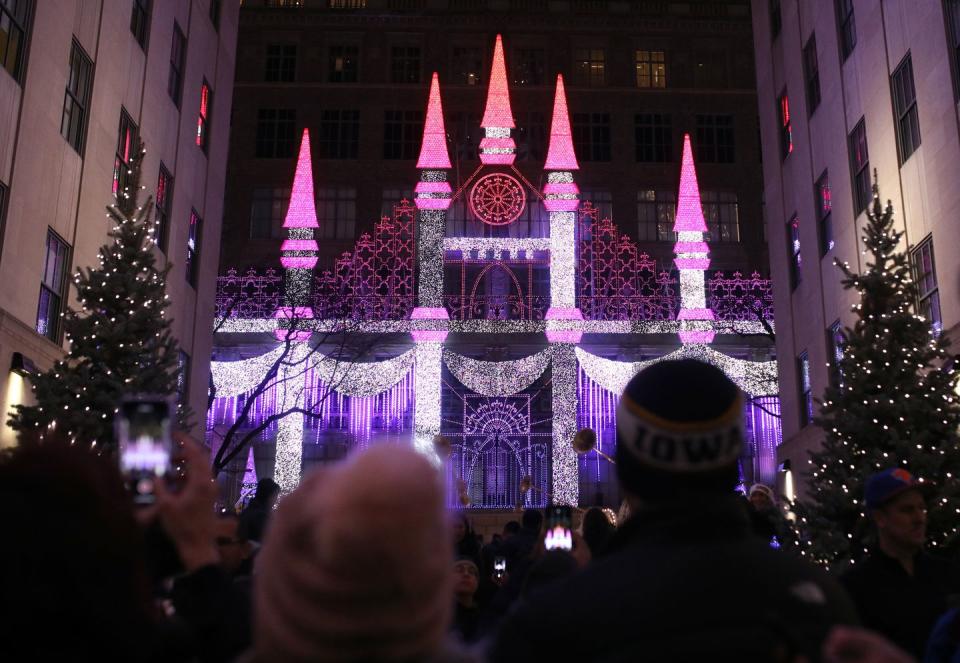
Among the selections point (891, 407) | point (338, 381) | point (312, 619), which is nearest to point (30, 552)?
point (312, 619)

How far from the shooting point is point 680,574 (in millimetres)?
2297

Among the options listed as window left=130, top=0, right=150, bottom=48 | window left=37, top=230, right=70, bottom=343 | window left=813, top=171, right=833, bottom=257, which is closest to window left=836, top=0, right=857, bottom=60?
window left=813, top=171, right=833, bottom=257

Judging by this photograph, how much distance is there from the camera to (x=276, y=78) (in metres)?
49.2

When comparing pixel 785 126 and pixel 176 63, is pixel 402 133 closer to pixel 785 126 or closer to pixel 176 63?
pixel 176 63

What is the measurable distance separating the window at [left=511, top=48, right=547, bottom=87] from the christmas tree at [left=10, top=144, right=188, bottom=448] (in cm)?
3632

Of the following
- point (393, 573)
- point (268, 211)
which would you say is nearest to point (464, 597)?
point (393, 573)

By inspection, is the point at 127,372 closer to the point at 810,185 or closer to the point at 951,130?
the point at 951,130

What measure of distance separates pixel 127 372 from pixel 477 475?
23.0m

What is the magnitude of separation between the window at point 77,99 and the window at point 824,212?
1543cm

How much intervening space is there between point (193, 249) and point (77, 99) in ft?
25.1

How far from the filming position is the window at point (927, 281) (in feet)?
53.2

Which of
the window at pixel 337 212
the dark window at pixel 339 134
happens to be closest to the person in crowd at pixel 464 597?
the window at pixel 337 212

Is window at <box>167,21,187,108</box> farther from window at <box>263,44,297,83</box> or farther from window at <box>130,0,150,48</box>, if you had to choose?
window at <box>263,44,297,83</box>

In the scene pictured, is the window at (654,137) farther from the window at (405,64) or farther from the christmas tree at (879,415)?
the christmas tree at (879,415)
